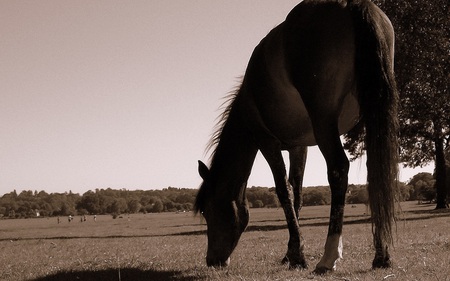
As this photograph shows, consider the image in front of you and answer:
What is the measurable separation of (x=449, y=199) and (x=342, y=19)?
75537 millimetres

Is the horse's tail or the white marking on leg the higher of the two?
A: the horse's tail

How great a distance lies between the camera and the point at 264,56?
8445 millimetres

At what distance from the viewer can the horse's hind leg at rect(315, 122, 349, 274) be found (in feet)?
22.7

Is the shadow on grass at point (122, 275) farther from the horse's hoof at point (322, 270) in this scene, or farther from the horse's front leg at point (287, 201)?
the horse's hoof at point (322, 270)

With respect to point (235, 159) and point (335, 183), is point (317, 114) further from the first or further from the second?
point (235, 159)

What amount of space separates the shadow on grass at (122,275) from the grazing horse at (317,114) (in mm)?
1031

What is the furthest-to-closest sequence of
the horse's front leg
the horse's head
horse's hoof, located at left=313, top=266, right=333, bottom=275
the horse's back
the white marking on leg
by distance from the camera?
the horse's head < the horse's front leg < the horse's back < the white marking on leg < horse's hoof, located at left=313, top=266, right=333, bottom=275

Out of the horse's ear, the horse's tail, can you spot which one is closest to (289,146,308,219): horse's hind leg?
the horse's ear

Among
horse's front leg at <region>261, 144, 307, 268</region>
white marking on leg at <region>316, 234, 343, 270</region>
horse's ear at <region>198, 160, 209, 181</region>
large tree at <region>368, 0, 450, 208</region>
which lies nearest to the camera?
white marking on leg at <region>316, 234, 343, 270</region>

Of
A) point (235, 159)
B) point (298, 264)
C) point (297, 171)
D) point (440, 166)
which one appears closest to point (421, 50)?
point (440, 166)

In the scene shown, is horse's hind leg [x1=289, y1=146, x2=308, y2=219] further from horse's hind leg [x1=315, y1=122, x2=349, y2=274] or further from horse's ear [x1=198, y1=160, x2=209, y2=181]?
horse's hind leg [x1=315, y1=122, x2=349, y2=274]

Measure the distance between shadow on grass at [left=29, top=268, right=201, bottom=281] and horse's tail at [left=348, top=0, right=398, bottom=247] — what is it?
3.19m

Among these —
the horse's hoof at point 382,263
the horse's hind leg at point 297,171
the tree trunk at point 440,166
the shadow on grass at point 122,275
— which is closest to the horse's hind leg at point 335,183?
the horse's hoof at point 382,263

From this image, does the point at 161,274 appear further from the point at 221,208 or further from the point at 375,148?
the point at 375,148
